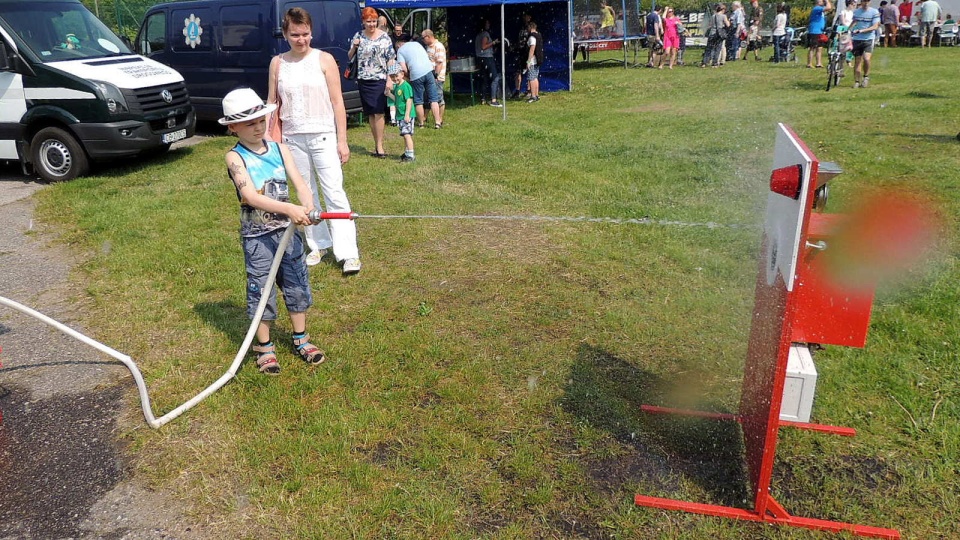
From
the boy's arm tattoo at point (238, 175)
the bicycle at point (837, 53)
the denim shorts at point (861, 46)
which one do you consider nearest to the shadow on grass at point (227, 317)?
the boy's arm tattoo at point (238, 175)

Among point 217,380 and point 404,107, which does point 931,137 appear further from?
point 217,380

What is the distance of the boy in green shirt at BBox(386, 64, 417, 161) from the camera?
9984mm

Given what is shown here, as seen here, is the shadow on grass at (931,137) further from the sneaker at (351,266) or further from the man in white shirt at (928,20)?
the man in white shirt at (928,20)

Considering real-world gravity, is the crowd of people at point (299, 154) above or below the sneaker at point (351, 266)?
above

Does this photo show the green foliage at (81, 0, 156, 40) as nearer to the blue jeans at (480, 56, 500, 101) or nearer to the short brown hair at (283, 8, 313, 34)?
the blue jeans at (480, 56, 500, 101)

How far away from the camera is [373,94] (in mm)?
10070

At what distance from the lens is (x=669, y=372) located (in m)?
4.04

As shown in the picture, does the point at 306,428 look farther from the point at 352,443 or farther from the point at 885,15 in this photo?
the point at 885,15

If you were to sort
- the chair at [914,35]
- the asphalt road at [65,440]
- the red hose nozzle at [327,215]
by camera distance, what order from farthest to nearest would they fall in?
1. the chair at [914,35]
2. the red hose nozzle at [327,215]
3. the asphalt road at [65,440]

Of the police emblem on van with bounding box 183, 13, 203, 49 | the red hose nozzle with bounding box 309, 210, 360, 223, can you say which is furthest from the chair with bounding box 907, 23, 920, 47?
the red hose nozzle with bounding box 309, 210, 360, 223

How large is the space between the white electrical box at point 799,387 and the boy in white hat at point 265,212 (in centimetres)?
239

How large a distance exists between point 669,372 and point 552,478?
120 centimetres

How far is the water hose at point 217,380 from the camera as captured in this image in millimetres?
3512

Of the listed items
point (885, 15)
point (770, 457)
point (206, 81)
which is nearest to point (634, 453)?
point (770, 457)
